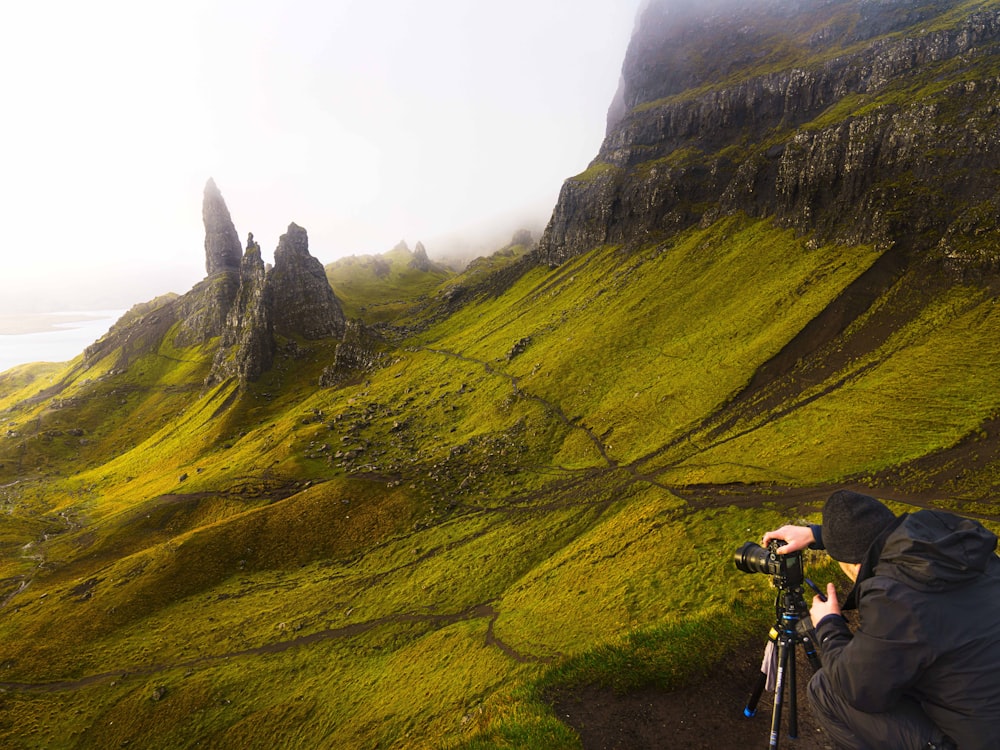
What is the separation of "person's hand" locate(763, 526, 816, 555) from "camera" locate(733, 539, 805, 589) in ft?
0.50

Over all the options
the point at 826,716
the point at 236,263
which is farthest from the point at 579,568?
the point at 236,263

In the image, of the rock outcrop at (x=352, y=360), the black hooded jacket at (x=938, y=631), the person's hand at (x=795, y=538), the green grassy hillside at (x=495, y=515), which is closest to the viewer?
the black hooded jacket at (x=938, y=631)

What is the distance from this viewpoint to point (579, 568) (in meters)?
37.8

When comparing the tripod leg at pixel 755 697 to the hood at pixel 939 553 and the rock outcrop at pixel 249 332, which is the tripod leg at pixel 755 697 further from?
the rock outcrop at pixel 249 332

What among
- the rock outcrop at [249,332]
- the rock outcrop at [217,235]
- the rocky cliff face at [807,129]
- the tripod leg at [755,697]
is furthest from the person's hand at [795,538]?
the rock outcrop at [217,235]

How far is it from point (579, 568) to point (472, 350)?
81847mm

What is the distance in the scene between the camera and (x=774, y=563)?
7262mm

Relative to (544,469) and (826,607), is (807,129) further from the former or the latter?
Result: (826,607)

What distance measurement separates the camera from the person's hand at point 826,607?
224 inches

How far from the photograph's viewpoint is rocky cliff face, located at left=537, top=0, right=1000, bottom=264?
7338 centimetres

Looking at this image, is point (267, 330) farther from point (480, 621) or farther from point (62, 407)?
point (480, 621)

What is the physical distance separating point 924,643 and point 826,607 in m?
1.66

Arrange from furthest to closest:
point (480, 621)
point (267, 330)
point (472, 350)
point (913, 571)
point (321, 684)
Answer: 1. point (267, 330)
2. point (472, 350)
3. point (480, 621)
4. point (321, 684)
5. point (913, 571)

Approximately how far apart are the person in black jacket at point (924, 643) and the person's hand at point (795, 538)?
1.57 meters
